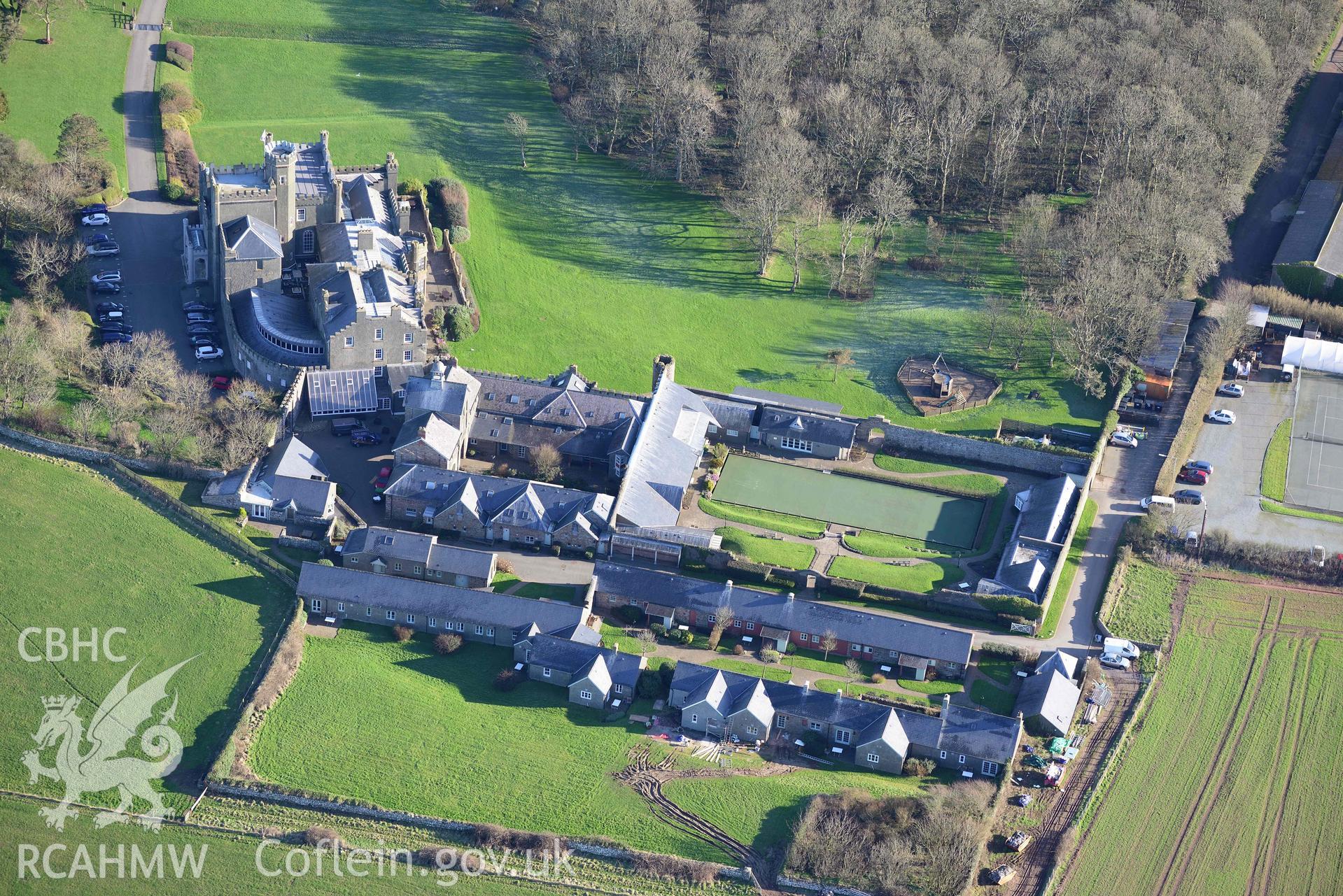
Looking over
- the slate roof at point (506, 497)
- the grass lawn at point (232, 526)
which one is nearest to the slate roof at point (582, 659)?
the slate roof at point (506, 497)

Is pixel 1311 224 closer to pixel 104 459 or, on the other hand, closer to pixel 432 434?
pixel 432 434

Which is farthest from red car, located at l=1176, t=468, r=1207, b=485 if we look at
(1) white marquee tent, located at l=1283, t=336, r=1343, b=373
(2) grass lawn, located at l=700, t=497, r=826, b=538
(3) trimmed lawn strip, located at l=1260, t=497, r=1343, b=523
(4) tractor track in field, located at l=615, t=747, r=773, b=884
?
(4) tractor track in field, located at l=615, t=747, r=773, b=884

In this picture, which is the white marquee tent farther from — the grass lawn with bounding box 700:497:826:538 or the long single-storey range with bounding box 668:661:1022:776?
the long single-storey range with bounding box 668:661:1022:776

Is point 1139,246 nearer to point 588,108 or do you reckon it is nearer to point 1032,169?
point 1032,169

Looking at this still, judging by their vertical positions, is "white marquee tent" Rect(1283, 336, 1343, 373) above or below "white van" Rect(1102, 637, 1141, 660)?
above

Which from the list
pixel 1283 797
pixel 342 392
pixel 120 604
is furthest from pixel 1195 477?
pixel 120 604

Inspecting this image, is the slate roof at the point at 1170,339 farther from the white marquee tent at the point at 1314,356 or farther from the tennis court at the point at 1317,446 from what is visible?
the tennis court at the point at 1317,446

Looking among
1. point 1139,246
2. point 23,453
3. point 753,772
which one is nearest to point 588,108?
point 1139,246
